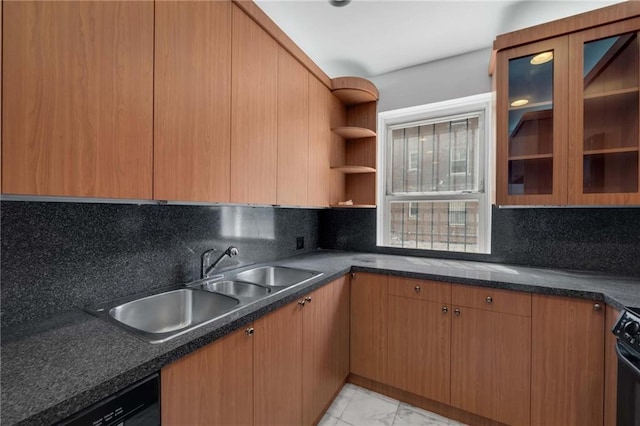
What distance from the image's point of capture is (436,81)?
2227 mm

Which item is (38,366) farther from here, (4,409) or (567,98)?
(567,98)

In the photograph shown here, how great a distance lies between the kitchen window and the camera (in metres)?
2.18

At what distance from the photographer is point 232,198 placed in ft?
4.31

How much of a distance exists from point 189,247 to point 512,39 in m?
2.36

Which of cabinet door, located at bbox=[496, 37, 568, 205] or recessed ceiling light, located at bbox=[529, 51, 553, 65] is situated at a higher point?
recessed ceiling light, located at bbox=[529, 51, 553, 65]

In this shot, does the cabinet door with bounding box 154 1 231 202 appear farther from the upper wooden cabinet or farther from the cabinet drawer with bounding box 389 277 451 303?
the upper wooden cabinet

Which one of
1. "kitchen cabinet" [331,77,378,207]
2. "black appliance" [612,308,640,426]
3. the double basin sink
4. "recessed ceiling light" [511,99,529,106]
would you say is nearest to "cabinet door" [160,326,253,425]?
the double basin sink

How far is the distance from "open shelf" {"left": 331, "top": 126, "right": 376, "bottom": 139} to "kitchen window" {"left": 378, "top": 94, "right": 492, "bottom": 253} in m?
0.19

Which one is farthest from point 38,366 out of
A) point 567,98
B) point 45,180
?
point 567,98

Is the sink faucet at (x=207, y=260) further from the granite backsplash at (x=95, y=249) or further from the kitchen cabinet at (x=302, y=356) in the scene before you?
the kitchen cabinet at (x=302, y=356)

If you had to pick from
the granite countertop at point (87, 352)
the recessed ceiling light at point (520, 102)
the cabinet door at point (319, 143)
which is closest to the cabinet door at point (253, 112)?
the cabinet door at point (319, 143)

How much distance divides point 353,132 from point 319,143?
424 millimetres

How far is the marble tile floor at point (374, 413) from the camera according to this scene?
64.1 inches

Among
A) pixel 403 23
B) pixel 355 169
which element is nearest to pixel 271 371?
pixel 355 169
